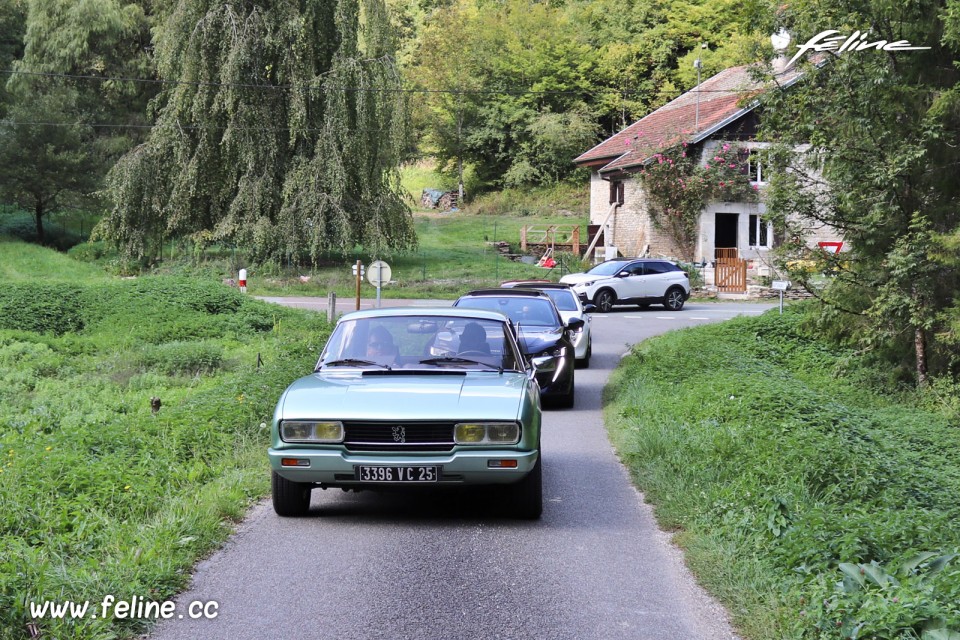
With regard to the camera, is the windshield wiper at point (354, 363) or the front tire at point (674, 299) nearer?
the windshield wiper at point (354, 363)

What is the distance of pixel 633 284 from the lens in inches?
1368

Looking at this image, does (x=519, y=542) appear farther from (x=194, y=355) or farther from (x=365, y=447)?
(x=194, y=355)

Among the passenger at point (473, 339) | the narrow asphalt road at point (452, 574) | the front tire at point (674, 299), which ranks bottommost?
the front tire at point (674, 299)

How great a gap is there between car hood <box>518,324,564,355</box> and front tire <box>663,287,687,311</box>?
68.9 ft

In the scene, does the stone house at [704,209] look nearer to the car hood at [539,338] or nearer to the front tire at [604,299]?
the front tire at [604,299]

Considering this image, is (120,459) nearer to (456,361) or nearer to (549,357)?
(456,361)

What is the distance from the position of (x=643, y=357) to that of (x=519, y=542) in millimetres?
10533

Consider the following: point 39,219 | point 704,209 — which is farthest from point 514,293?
point 39,219

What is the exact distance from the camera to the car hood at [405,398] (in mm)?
7109

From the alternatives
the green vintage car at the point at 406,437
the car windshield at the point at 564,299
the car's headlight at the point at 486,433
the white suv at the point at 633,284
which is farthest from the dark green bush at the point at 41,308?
the car's headlight at the point at 486,433

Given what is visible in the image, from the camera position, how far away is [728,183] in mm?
42750

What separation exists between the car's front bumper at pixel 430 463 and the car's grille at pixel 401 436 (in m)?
0.06

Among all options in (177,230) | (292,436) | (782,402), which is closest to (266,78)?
(177,230)

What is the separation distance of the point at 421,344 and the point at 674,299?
27.8m
